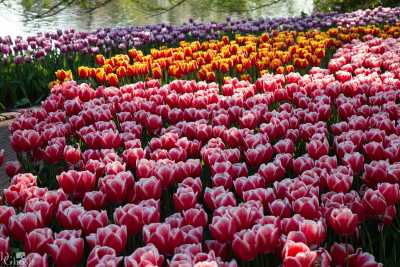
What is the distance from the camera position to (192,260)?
7.61 feet

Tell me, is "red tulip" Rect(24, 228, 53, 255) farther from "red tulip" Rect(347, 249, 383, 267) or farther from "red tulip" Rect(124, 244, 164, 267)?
"red tulip" Rect(347, 249, 383, 267)

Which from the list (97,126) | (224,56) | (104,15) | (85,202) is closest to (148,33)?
(224,56)

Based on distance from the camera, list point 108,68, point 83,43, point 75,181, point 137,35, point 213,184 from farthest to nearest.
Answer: point 137,35 → point 83,43 → point 108,68 → point 213,184 → point 75,181

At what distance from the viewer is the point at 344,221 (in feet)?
8.84

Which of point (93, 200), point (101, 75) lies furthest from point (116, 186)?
point (101, 75)

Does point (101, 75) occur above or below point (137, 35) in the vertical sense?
above

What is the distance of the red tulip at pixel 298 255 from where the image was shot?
2.22 metres

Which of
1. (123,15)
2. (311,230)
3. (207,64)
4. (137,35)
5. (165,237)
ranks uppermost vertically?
(311,230)

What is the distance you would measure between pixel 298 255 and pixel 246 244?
12.6 inches

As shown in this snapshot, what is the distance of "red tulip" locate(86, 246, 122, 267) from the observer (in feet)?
7.52

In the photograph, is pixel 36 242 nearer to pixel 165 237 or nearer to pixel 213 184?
pixel 165 237

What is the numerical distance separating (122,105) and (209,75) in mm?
1902

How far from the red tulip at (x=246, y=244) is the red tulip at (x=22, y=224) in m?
1.05

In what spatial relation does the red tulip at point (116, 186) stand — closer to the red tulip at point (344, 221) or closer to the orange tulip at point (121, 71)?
the red tulip at point (344, 221)
